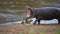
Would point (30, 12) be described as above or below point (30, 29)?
above

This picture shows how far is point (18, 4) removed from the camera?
2016 mm

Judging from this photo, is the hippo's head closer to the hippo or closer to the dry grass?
the hippo

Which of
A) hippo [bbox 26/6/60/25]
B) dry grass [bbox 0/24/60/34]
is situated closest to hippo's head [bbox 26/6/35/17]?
hippo [bbox 26/6/60/25]

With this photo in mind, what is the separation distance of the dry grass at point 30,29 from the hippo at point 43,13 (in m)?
0.09

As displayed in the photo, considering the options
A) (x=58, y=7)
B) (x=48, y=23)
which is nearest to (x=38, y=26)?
(x=48, y=23)

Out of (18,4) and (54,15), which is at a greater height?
(18,4)

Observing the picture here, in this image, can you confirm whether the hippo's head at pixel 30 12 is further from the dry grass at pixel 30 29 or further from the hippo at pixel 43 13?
the dry grass at pixel 30 29

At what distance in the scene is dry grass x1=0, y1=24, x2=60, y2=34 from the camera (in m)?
1.86

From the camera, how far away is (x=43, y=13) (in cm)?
198

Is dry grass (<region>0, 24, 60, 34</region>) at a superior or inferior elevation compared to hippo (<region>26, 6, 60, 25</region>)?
inferior

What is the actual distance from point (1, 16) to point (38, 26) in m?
0.37

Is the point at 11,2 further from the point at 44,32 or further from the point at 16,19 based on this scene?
the point at 44,32

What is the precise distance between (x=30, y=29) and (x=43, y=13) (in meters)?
0.22

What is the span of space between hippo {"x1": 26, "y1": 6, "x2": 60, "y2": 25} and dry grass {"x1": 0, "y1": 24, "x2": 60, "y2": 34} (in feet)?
0.31
